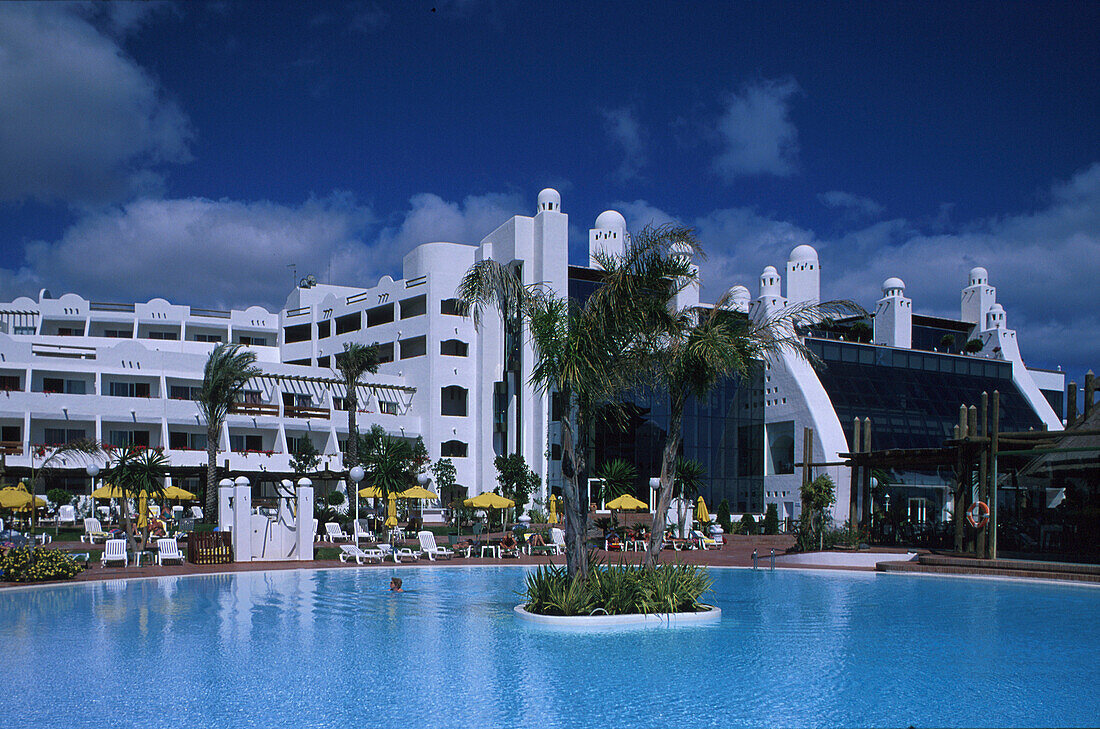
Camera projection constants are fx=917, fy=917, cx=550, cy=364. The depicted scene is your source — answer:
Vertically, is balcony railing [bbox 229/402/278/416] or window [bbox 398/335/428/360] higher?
window [bbox 398/335/428/360]

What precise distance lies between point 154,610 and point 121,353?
119 ft

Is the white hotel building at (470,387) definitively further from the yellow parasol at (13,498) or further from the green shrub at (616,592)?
the green shrub at (616,592)

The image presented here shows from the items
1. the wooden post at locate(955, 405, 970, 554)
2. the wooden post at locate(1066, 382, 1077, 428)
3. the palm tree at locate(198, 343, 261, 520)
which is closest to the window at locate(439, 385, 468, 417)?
the palm tree at locate(198, 343, 261, 520)

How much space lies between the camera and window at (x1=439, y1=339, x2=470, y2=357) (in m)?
53.0

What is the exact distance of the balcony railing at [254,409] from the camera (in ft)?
155

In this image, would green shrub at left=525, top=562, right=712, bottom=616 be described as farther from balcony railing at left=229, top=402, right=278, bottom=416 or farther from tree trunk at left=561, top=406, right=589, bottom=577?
balcony railing at left=229, top=402, right=278, bottom=416

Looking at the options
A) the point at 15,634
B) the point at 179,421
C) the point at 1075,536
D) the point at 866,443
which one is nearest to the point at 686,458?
the point at 866,443

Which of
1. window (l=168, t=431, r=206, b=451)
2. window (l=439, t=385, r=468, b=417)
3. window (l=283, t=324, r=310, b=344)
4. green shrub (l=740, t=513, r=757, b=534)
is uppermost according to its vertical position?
window (l=283, t=324, r=310, b=344)

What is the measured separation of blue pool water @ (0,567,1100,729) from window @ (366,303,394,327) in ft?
131

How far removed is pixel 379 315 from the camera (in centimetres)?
5781

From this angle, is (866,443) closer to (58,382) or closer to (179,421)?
(179,421)

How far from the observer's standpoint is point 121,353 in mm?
47469

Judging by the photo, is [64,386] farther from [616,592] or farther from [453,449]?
[616,592]

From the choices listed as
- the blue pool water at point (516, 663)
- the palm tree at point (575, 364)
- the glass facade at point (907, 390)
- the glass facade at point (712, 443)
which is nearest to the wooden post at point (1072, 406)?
the blue pool water at point (516, 663)
